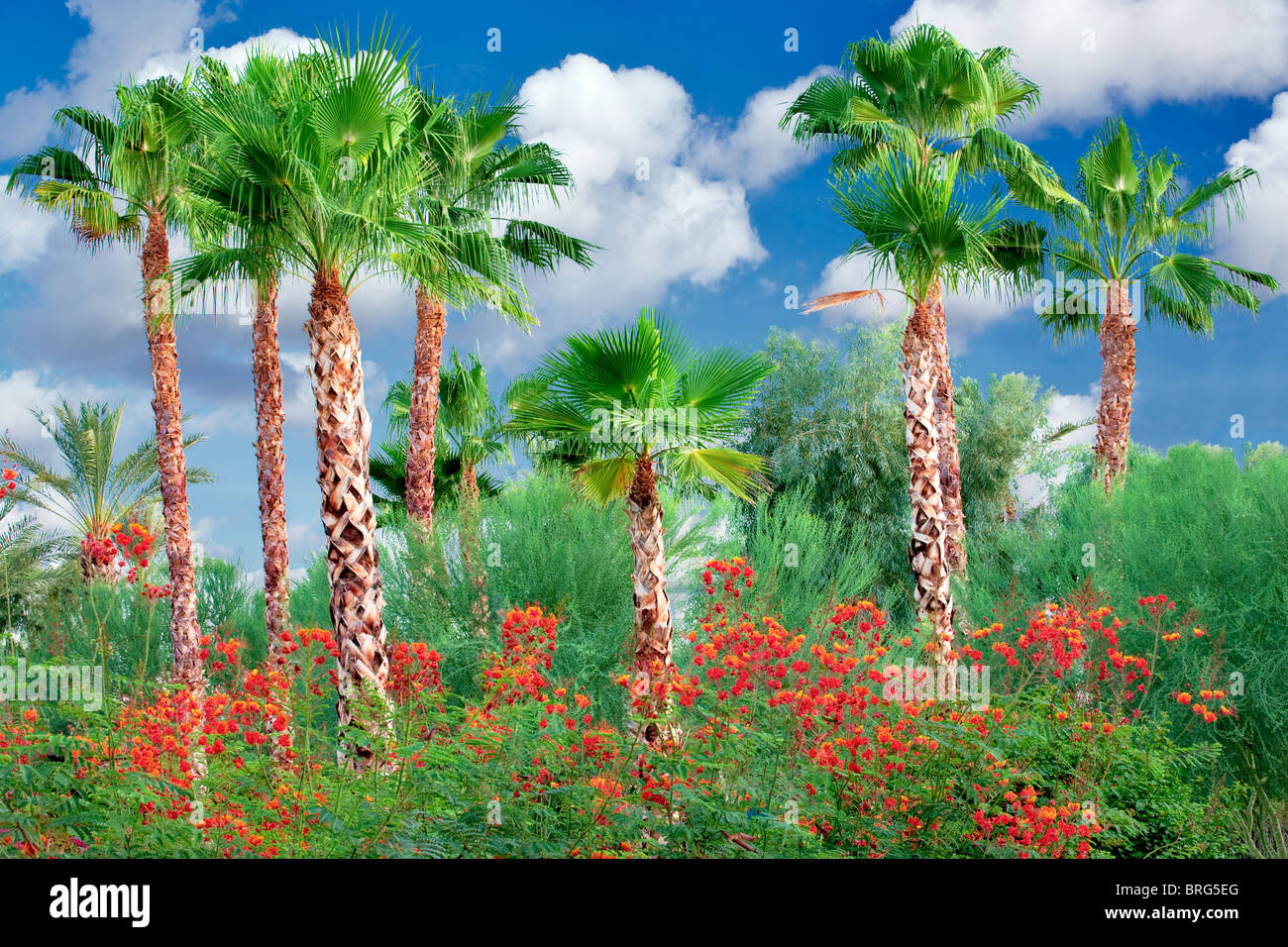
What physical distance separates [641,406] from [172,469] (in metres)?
8.56

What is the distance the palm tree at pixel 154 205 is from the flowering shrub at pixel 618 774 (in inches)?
335

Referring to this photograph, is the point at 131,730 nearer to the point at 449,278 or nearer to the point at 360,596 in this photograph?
the point at 360,596

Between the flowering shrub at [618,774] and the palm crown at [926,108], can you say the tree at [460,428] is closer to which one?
the palm crown at [926,108]

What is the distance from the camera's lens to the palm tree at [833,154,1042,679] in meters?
11.1

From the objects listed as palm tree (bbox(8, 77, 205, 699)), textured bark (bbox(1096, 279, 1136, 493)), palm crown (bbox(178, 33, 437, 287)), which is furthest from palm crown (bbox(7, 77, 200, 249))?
textured bark (bbox(1096, 279, 1136, 493))

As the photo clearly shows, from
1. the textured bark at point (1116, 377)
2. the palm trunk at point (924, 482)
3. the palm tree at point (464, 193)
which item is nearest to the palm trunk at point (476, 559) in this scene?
the palm tree at point (464, 193)

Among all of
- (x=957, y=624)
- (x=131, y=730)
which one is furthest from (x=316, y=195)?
(x=957, y=624)

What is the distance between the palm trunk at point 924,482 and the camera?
11766 mm

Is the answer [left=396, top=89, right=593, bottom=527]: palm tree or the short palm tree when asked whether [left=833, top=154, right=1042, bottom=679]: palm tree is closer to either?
[left=396, top=89, right=593, bottom=527]: palm tree

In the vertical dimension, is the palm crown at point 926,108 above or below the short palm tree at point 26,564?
above

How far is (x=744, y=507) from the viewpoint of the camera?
24422 millimetres

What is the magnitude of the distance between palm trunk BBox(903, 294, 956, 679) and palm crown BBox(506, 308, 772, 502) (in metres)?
3.50

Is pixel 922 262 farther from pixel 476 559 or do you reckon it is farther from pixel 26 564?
pixel 26 564
